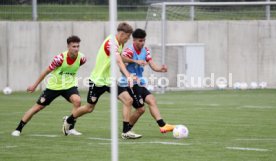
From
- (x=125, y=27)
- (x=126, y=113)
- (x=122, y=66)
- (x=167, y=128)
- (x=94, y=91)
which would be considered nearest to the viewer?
(x=122, y=66)

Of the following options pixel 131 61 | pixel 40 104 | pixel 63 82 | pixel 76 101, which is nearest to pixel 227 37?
pixel 63 82

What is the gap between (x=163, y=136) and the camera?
1476 centimetres

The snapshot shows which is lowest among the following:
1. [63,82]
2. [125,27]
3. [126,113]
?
[126,113]

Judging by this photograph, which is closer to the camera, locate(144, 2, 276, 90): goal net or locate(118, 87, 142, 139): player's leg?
locate(118, 87, 142, 139): player's leg

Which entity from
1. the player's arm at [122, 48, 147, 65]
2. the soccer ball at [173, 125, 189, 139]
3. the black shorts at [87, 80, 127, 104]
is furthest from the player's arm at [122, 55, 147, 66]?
the soccer ball at [173, 125, 189, 139]

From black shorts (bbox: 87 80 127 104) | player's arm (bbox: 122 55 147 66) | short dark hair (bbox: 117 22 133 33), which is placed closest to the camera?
short dark hair (bbox: 117 22 133 33)

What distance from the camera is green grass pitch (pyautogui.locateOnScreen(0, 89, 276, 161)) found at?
11.6 metres

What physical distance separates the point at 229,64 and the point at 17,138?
21.5m

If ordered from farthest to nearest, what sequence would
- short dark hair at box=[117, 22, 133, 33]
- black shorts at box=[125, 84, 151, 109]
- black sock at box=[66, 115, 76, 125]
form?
black sock at box=[66, 115, 76, 125]
black shorts at box=[125, 84, 151, 109]
short dark hair at box=[117, 22, 133, 33]

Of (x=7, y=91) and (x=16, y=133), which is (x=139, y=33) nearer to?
(x=16, y=133)

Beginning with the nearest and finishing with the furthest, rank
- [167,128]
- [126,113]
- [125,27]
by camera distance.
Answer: [125,27]
[167,128]
[126,113]

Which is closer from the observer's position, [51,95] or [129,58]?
[129,58]

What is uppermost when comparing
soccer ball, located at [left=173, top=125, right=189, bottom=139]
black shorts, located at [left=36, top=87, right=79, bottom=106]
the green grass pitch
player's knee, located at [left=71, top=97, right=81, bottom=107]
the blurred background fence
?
the blurred background fence

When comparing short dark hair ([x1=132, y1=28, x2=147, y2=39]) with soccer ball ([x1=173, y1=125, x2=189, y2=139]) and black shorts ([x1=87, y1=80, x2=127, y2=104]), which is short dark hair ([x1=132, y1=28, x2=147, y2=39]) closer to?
black shorts ([x1=87, y1=80, x2=127, y2=104])
